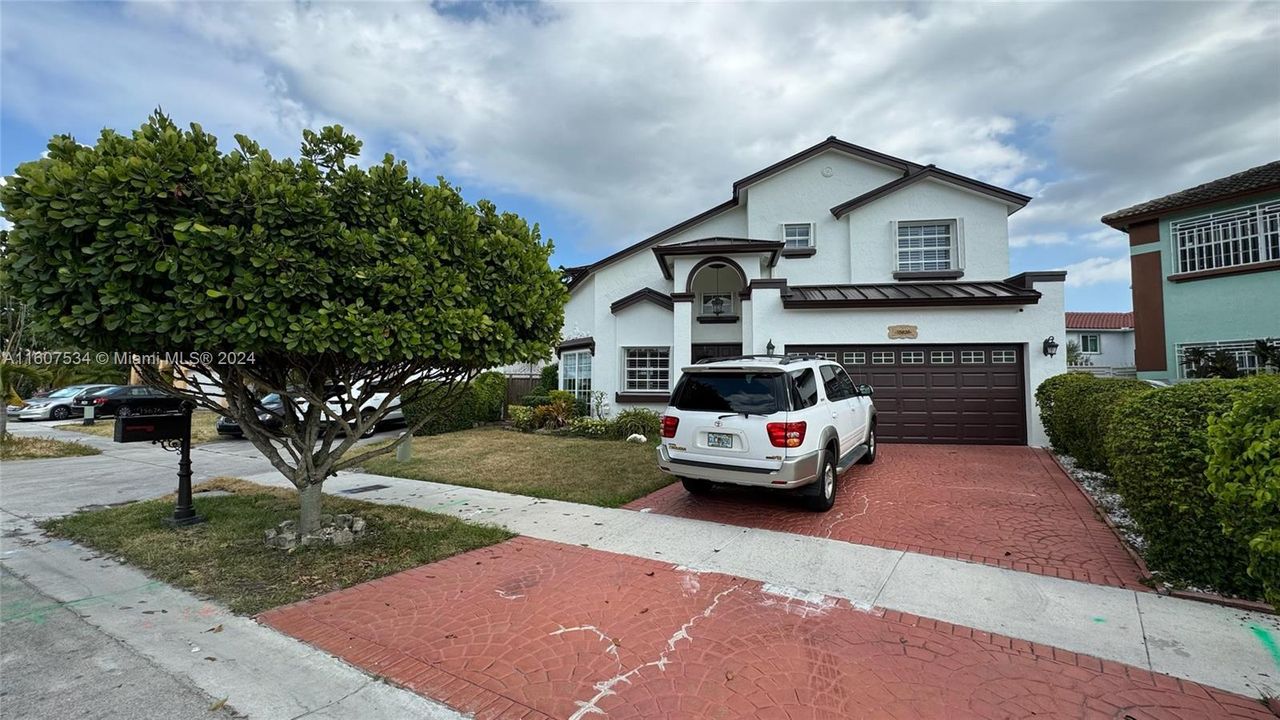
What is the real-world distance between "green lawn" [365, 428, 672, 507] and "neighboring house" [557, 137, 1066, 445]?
9.73 ft

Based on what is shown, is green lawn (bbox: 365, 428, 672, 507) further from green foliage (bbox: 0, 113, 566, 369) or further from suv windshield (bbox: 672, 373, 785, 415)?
green foliage (bbox: 0, 113, 566, 369)

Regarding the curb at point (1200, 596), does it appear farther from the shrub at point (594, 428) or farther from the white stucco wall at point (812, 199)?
the white stucco wall at point (812, 199)

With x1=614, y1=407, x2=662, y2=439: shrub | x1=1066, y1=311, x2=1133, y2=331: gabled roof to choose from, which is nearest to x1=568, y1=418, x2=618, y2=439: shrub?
x1=614, y1=407, x2=662, y2=439: shrub

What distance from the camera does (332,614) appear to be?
4152 millimetres

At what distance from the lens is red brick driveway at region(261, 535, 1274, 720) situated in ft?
9.78

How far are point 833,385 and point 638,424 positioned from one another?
657 centimetres

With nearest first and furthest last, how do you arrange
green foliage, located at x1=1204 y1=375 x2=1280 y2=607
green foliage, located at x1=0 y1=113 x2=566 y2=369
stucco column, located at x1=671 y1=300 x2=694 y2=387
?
1. green foliage, located at x1=1204 y1=375 x2=1280 y2=607
2. green foliage, located at x1=0 y1=113 x2=566 y2=369
3. stucco column, located at x1=671 y1=300 x2=694 y2=387

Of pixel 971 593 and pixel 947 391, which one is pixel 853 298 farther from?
pixel 971 593

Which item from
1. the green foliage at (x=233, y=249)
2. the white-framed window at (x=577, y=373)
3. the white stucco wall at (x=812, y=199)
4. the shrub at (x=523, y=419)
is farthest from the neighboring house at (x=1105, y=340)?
the green foliage at (x=233, y=249)

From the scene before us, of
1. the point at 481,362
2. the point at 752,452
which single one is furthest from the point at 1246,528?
the point at 481,362

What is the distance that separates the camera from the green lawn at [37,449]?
40.2 feet

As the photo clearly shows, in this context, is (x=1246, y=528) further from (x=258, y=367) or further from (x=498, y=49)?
(x=498, y=49)

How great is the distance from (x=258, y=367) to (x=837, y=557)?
6.05m

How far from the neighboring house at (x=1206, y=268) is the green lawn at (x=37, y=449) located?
88.1 ft
